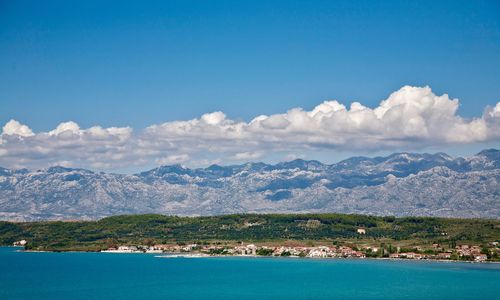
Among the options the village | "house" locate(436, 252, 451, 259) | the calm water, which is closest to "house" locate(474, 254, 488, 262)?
the village

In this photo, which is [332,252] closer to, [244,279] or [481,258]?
[481,258]

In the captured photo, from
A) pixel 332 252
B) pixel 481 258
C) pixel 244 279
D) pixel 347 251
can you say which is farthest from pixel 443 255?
pixel 244 279

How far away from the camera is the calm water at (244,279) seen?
4190 inches

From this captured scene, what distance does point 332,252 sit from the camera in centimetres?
18050

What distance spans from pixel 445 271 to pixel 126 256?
86780 millimetres

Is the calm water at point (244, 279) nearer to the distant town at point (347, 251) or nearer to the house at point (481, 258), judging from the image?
the distant town at point (347, 251)

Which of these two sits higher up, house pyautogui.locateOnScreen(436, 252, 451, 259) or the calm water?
house pyautogui.locateOnScreen(436, 252, 451, 259)

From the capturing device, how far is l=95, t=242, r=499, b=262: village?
547ft

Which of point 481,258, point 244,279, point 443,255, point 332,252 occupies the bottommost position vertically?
point 244,279

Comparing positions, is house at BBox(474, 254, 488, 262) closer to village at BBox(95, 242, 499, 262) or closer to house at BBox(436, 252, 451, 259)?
village at BBox(95, 242, 499, 262)

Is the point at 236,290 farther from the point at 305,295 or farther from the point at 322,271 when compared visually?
the point at 322,271

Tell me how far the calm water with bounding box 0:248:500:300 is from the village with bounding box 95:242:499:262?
940 centimetres

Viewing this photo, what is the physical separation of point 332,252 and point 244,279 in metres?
56.1

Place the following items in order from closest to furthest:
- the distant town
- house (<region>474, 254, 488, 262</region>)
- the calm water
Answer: the calm water, house (<region>474, 254, 488, 262</region>), the distant town
